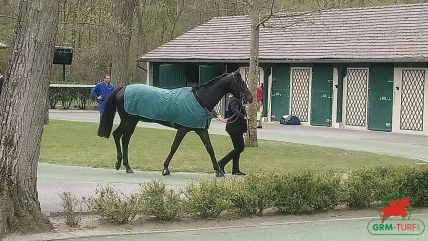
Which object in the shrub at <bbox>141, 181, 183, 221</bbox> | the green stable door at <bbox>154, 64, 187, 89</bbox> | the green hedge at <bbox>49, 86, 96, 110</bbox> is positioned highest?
the green stable door at <bbox>154, 64, 187, 89</bbox>

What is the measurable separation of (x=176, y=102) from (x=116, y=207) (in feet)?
16.8

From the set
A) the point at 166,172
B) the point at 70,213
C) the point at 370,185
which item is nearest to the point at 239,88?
the point at 166,172

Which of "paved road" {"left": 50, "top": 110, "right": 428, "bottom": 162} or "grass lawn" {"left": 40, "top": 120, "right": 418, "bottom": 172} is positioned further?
"paved road" {"left": 50, "top": 110, "right": 428, "bottom": 162}

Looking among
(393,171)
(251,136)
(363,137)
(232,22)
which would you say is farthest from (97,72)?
(393,171)

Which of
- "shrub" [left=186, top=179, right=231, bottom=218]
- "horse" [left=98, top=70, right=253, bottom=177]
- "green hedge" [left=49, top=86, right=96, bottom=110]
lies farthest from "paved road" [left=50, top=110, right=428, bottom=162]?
"green hedge" [left=49, top=86, right=96, bottom=110]

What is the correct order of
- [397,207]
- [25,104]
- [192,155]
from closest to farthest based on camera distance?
[25,104], [397,207], [192,155]

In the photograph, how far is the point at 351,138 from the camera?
2619cm

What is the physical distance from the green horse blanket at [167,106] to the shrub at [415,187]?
4.15 metres

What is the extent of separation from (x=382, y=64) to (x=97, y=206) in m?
22.6

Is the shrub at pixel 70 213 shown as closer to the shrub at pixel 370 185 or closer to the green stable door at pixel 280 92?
the shrub at pixel 370 185

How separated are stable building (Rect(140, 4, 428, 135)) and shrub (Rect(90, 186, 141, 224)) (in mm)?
18093

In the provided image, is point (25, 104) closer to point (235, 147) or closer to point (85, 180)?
point (85, 180)

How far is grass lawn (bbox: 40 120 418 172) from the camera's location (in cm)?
1614

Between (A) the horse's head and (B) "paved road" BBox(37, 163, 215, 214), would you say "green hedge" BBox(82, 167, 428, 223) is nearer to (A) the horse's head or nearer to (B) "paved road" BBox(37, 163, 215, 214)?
(B) "paved road" BBox(37, 163, 215, 214)
